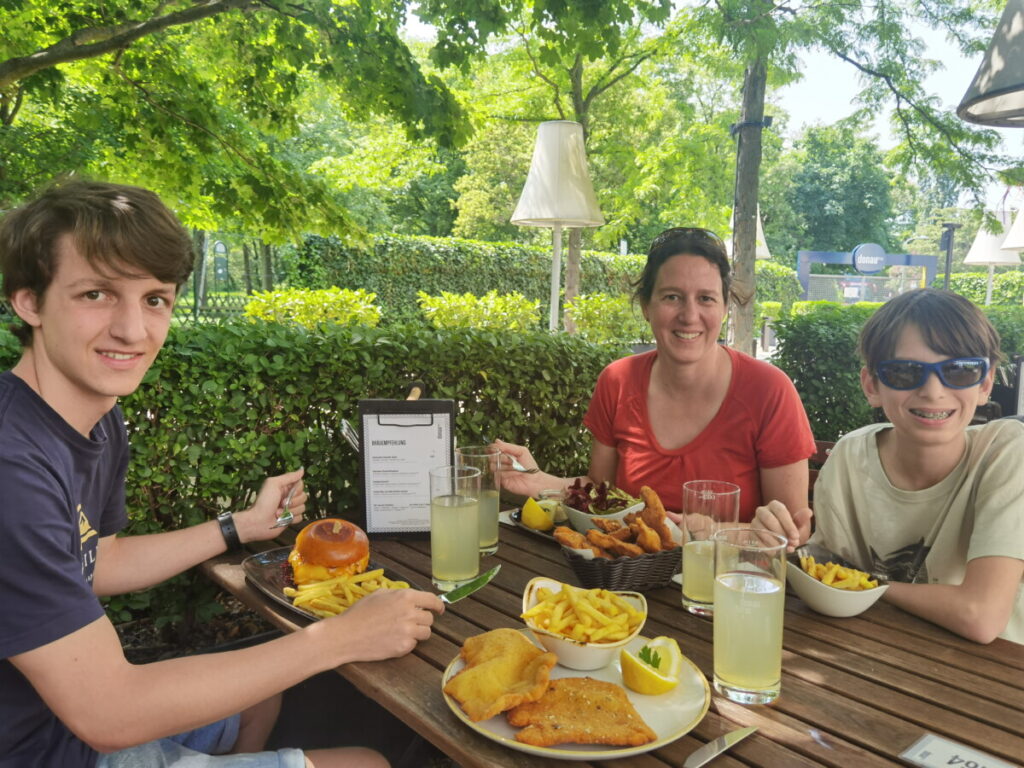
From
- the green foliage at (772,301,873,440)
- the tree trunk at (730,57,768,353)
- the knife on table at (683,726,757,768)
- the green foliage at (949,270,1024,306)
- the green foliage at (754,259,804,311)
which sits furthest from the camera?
the green foliage at (949,270,1024,306)

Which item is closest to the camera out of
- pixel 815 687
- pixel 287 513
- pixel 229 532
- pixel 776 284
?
pixel 815 687

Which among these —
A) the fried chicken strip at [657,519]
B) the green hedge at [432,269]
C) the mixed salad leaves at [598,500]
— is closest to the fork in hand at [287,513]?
the mixed salad leaves at [598,500]

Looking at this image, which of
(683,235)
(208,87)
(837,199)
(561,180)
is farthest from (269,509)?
(837,199)

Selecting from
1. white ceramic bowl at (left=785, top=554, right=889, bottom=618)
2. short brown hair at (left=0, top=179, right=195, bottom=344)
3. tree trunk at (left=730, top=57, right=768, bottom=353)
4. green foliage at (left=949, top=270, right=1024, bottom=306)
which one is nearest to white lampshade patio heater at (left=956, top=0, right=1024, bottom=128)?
white ceramic bowl at (left=785, top=554, right=889, bottom=618)

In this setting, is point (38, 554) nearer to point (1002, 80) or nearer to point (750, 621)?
point (750, 621)

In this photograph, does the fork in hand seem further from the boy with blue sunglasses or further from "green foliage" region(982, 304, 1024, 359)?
"green foliage" region(982, 304, 1024, 359)

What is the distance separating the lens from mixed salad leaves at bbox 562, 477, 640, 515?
2.13 meters

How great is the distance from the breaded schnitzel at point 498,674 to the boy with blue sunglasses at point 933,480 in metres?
0.74

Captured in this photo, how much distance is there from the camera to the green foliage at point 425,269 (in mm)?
13344

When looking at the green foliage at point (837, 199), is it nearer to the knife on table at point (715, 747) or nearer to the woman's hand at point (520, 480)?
the woman's hand at point (520, 480)

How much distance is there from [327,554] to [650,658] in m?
0.89

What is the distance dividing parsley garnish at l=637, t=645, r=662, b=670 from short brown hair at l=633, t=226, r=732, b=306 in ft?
4.98

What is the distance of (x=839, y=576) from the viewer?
5.53ft

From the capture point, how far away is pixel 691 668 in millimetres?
1387
